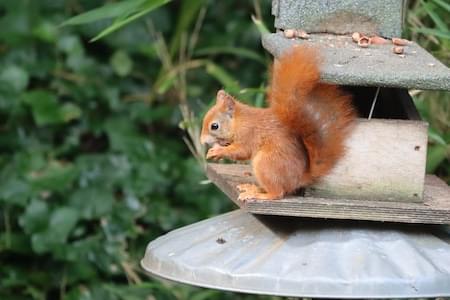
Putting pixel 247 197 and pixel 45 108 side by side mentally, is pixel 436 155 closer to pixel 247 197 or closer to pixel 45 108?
pixel 247 197

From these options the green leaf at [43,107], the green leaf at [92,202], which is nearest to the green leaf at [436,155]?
the green leaf at [92,202]

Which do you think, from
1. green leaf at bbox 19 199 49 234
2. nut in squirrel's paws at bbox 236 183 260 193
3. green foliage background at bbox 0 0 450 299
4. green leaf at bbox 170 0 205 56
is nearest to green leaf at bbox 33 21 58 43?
green foliage background at bbox 0 0 450 299

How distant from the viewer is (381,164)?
2.41 m

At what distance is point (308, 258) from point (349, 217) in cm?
15

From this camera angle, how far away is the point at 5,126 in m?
4.95

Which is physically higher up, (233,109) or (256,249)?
(233,109)

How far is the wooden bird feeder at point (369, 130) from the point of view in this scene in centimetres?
230

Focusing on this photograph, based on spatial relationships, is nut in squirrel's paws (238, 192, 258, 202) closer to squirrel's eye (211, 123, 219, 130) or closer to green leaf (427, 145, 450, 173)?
squirrel's eye (211, 123, 219, 130)

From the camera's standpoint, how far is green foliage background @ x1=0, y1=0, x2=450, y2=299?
15.0 ft

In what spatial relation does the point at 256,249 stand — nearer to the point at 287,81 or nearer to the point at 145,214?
the point at 287,81

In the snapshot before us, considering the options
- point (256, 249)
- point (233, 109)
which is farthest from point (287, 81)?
point (256, 249)

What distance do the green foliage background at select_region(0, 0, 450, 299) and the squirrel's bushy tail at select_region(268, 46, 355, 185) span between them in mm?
1826

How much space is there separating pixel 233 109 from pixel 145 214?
2.29 meters

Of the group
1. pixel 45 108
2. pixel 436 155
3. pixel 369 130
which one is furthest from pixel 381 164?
pixel 45 108
